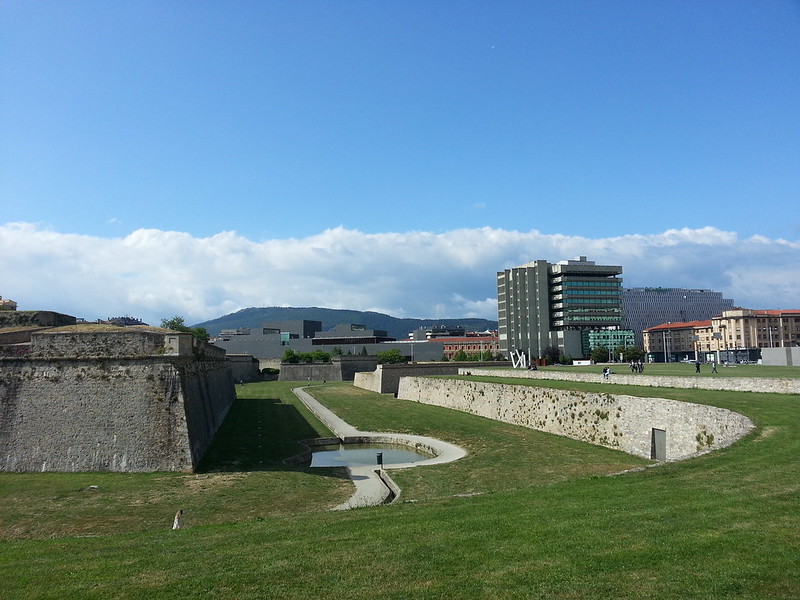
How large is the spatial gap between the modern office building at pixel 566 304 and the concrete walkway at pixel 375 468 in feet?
340

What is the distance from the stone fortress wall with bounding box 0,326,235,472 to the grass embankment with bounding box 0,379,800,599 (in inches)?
362

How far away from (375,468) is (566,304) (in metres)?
124

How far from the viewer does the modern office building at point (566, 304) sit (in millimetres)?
142125

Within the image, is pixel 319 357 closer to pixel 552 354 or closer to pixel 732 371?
pixel 552 354

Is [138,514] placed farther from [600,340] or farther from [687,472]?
[600,340]

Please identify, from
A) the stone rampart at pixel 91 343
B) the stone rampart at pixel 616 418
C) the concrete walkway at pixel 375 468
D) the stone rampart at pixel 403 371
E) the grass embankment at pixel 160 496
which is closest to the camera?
the grass embankment at pixel 160 496

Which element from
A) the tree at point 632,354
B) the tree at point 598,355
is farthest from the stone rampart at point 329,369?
the tree at point 632,354

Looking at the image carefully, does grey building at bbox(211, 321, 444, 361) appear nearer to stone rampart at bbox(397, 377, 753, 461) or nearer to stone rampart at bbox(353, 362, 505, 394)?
stone rampart at bbox(353, 362, 505, 394)

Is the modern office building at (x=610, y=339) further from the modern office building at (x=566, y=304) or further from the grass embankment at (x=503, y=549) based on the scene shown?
the grass embankment at (x=503, y=549)

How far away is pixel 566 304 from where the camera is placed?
142375mm

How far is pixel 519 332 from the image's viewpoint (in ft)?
495

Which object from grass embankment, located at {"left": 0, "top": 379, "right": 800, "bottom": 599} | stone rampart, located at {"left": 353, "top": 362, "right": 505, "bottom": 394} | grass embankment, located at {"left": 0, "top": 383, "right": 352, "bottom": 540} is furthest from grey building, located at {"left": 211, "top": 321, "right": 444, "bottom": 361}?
grass embankment, located at {"left": 0, "top": 379, "right": 800, "bottom": 599}

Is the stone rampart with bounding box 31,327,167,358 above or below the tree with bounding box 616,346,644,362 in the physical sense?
above

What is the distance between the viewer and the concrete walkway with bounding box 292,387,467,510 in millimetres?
19984
